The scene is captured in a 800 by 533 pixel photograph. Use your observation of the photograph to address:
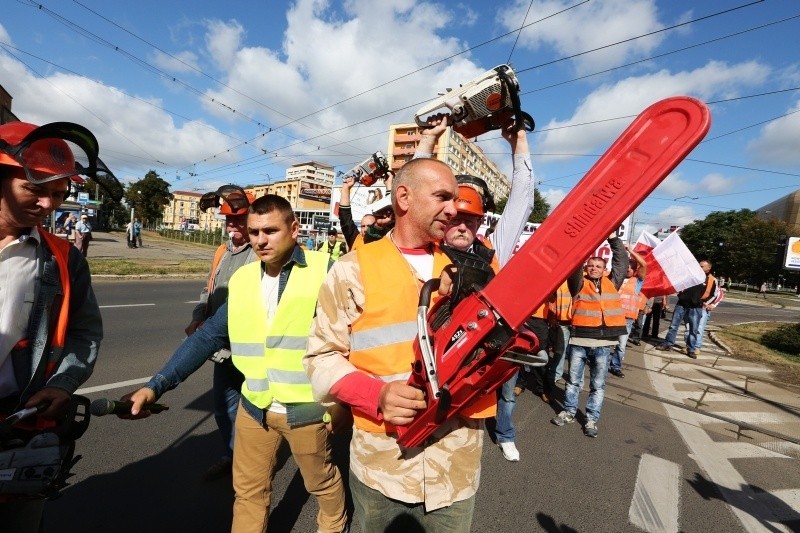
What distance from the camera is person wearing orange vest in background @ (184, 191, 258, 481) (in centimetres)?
282

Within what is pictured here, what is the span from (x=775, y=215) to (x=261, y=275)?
96.4m

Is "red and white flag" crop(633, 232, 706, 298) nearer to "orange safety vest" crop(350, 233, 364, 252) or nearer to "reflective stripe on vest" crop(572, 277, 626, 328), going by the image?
"reflective stripe on vest" crop(572, 277, 626, 328)

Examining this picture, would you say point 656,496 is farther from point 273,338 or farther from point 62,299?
point 62,299

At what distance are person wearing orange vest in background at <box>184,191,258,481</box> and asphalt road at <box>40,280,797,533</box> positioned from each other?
0.92 feet

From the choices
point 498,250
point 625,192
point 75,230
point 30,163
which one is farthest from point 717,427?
point 75,230

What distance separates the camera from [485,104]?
184 cm

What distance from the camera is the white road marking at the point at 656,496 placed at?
9.20 ft

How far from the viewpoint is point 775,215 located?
7025 cm

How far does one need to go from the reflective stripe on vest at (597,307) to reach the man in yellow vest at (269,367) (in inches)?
134

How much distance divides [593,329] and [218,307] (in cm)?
385

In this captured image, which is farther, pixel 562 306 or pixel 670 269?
pixel 670 269

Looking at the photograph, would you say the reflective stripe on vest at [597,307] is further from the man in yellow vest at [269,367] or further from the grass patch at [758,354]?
the grass patch at [758,354]

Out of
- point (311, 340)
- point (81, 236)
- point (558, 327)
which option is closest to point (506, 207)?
point (311, 340)

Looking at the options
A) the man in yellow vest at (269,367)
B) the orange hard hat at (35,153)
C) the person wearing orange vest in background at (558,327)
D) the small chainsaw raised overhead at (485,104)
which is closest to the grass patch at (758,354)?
the person wearing orange vest in background at (558,327)
